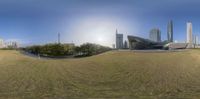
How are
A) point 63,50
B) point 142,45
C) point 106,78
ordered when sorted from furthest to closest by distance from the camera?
point 63,50, point 142,45, point 106,78

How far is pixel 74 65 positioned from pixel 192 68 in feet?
34.5

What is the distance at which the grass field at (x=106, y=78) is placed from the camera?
18750 mm

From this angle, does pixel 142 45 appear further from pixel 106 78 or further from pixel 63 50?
pixel 106 78

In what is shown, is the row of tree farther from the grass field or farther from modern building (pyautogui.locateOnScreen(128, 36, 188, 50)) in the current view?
the grass field

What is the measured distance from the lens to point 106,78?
24.4 meters

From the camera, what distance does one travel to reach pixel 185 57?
32.9 m

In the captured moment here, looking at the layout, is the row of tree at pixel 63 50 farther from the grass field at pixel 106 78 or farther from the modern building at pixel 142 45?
the grass field at pixel 106 78

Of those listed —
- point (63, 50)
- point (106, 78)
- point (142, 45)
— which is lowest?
point (106, 78)

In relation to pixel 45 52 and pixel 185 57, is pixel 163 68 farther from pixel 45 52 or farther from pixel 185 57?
pixel 45 52

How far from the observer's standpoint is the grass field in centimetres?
1875

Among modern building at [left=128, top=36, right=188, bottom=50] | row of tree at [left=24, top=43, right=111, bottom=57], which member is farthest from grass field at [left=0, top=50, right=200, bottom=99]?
row of tree at [left=24, top=43, right=111, bottom=57]

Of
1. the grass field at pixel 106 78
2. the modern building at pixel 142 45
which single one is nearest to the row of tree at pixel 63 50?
the modern building at pixel 142 45

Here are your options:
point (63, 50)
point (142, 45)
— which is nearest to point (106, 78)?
point (142, 45)

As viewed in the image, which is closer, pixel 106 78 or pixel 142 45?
pixel 106 78
